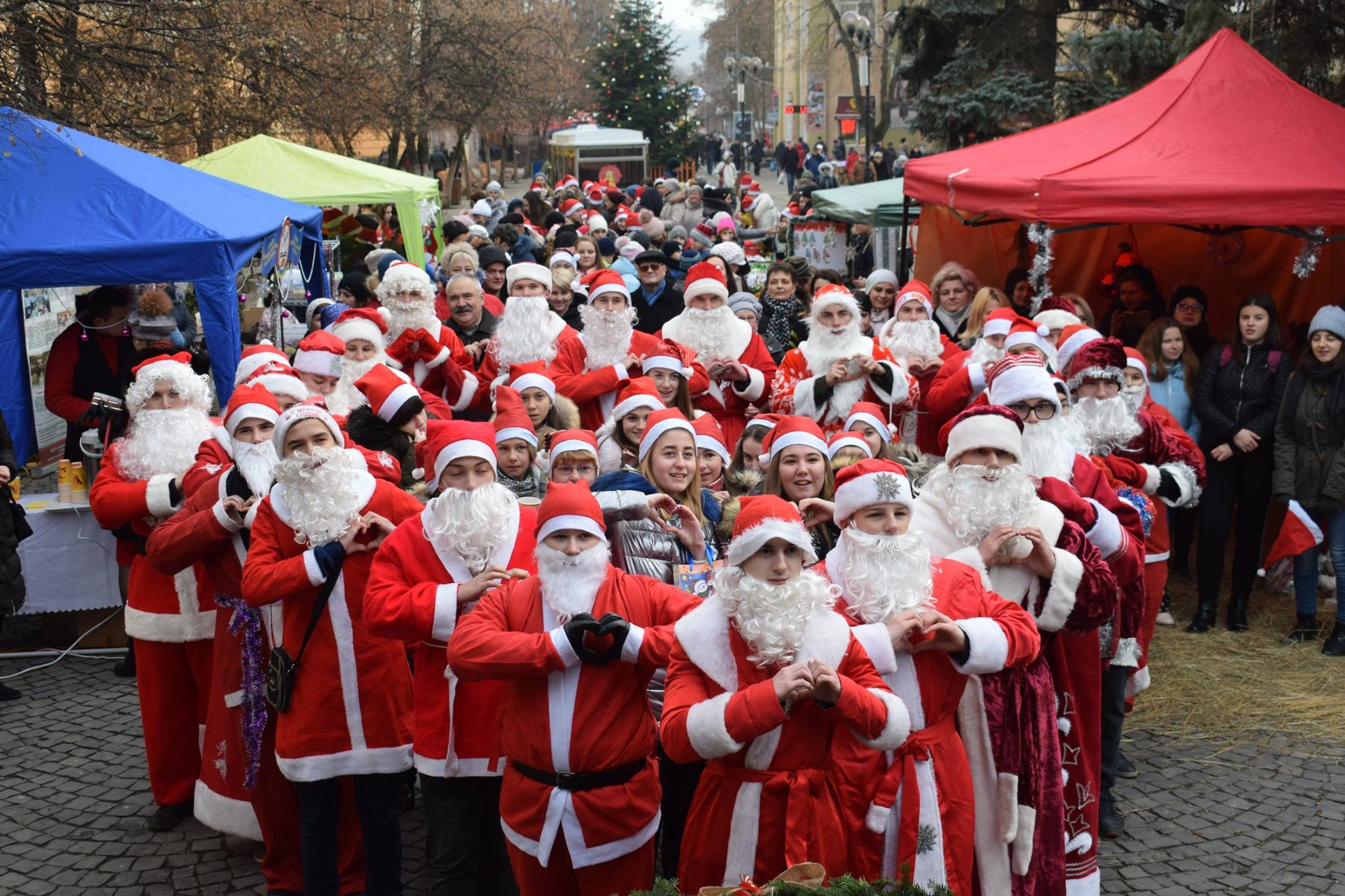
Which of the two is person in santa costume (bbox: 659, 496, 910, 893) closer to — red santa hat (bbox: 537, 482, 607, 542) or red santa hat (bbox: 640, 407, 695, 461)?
red santa hat (bbox: 537, 482, 607, 542)

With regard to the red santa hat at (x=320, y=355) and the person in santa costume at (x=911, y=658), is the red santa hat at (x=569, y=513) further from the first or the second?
the red santa hat at (x=320, y=355)

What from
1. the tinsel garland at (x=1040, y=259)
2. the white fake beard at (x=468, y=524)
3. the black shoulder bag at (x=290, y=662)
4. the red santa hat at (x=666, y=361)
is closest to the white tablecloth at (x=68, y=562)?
the red santa hat at (x=666, y=361)

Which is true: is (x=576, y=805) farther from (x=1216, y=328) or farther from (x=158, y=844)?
(x=1216, y=328)

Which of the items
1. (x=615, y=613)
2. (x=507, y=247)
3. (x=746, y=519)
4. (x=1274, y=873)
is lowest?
(x=1274, y=873)

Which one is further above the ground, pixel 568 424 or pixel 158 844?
pixel 568 424

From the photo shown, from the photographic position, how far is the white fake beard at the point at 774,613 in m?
3.42

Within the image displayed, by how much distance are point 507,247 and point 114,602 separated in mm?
7620

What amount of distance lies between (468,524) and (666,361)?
2.53 m

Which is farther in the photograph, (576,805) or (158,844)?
(158,844)

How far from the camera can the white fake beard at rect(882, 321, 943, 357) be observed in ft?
26.5

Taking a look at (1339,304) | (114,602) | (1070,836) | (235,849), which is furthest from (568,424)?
(1339,304)

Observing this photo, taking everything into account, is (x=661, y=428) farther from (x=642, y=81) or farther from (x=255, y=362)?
(x=642, y=81)

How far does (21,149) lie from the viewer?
930 cm

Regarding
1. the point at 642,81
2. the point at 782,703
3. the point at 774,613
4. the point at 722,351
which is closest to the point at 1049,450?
the point at 774,613
